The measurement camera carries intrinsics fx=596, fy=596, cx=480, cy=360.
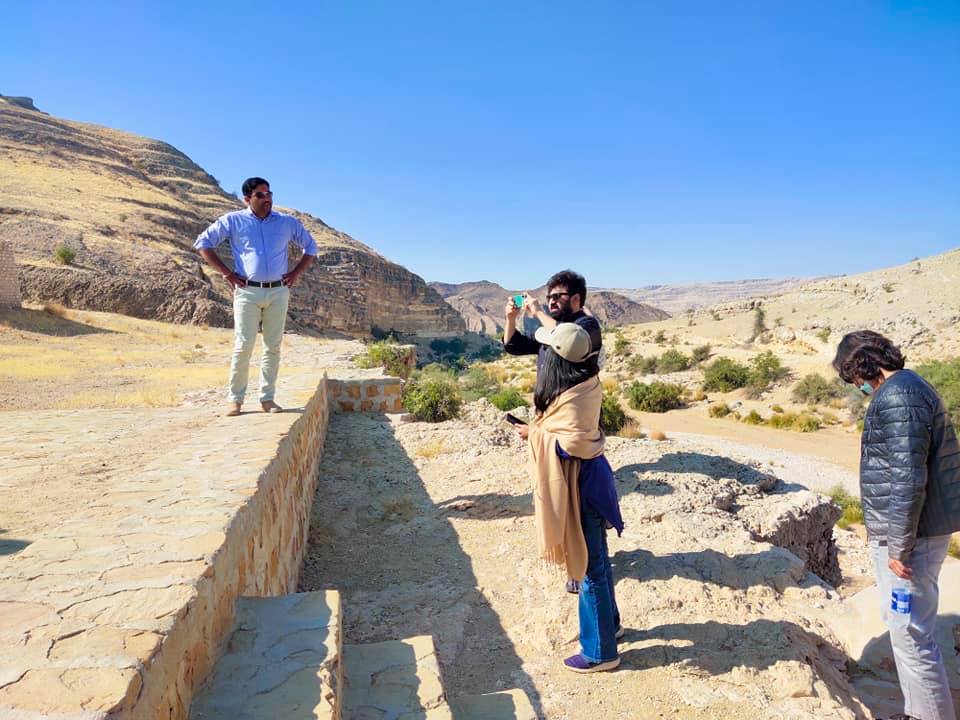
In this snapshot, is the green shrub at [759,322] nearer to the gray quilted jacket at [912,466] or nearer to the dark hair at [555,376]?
the gray quilted jacket at [912,466]

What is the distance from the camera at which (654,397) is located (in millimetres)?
21312

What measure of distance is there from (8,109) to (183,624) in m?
62.9

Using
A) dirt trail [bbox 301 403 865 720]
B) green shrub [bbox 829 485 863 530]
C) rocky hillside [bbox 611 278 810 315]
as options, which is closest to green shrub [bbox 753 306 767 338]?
green shrub [bbox 829 485 863 530]

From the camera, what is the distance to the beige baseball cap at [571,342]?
2650mm

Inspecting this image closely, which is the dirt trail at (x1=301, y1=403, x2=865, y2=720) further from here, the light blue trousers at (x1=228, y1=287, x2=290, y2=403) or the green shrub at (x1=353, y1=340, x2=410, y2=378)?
the green shrub at (x1=353, y1=340, x2=410, y2=378)

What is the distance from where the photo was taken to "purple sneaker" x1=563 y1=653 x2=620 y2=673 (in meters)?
2.99

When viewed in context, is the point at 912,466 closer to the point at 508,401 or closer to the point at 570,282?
the point at 570,282

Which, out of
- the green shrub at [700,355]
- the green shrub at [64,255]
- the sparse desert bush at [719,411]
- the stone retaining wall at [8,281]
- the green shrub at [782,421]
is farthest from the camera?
the green shrub at [700,355]

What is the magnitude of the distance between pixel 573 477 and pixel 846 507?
8412mm

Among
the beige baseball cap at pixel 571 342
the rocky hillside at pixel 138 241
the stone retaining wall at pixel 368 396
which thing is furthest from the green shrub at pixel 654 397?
the beige baseball cap at pixel 571 342

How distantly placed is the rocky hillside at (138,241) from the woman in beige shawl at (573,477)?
2272 cm

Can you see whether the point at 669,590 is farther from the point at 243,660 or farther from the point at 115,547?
the point at 115,547

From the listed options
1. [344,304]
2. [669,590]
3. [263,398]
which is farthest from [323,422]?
[344,304]

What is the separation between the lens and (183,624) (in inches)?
64.4
